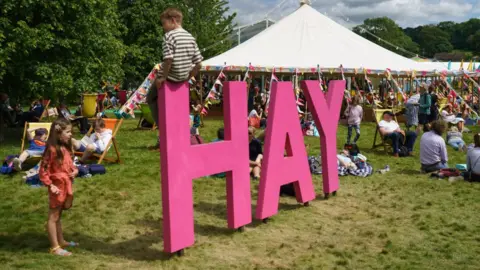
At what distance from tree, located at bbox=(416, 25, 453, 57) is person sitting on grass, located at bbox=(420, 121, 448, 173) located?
469 feet

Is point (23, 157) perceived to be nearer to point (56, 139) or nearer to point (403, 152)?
point (56, 139)

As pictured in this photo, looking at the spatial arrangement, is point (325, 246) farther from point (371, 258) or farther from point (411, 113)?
point (411, 113)

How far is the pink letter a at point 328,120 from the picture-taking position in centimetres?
734

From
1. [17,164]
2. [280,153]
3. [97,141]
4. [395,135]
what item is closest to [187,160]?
[280,153]

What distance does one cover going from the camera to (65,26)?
43.0 ft

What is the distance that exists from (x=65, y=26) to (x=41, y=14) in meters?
0.75

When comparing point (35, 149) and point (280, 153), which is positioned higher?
point (280, 153)

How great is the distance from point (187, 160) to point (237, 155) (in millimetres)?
871

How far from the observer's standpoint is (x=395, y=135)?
1211 centimetres

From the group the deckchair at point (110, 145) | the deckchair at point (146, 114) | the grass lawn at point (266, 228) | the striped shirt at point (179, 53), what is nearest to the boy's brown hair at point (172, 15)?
the striped shirt at point (179, 53)

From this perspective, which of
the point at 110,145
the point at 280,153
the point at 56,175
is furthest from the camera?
the point at 110,145

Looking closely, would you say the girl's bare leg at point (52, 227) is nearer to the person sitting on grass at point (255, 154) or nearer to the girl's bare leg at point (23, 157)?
the person sitting on grass at point (255, 154)

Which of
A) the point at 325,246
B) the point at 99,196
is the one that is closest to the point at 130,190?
the point at 99,196

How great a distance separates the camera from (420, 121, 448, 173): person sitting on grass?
9680 millimetres
